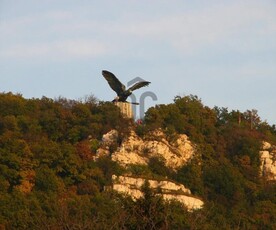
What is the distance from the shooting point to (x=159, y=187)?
68438mm

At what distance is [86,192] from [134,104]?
4824mm

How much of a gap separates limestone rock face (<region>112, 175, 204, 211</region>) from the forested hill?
0.44m

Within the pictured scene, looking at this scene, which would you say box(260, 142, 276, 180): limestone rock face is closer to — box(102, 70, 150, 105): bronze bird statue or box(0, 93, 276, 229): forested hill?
box(0, 93, 276, 229): forested hill

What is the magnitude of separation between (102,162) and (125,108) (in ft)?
9.84

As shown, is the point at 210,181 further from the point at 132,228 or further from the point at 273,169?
the point at 132,228

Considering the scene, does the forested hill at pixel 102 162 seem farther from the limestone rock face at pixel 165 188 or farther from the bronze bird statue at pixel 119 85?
the bronze bird statue at pixel 119 85

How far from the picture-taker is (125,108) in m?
71.7

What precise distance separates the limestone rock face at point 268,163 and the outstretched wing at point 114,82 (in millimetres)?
12115

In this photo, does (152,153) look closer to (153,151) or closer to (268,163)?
(153,151)

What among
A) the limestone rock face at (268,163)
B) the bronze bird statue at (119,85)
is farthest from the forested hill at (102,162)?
the bronze bird statue at (119,85)

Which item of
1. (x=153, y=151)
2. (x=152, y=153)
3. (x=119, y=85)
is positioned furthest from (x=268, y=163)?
(x=119, y=85)

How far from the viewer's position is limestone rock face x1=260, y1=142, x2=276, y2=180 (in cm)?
7506

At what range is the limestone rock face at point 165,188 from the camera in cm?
6806

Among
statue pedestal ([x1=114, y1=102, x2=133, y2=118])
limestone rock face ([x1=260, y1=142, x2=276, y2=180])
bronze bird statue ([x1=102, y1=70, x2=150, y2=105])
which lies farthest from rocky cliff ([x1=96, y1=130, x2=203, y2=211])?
bronze bird statue ([x1=102, y1=70, x2=150, y2=105])
